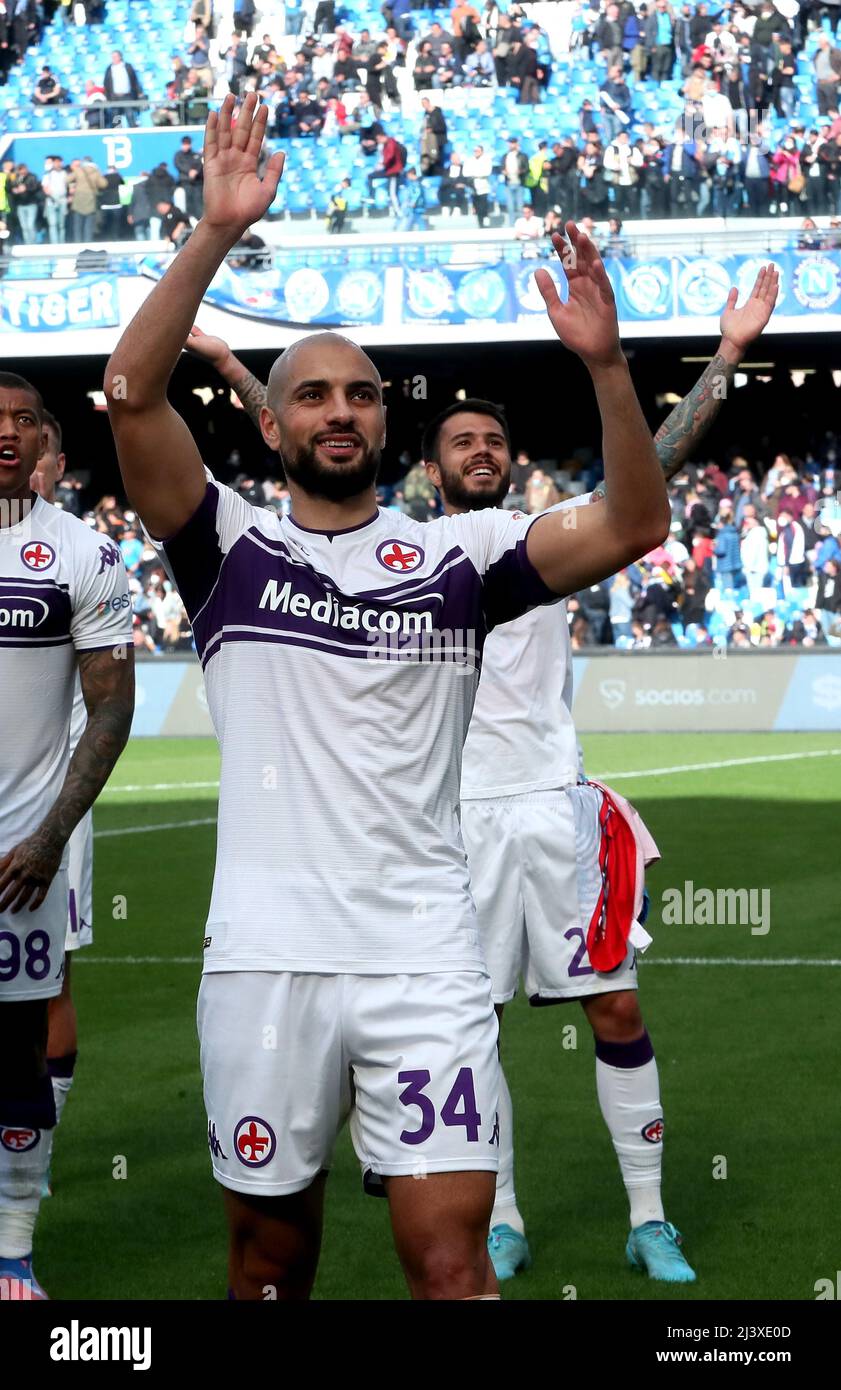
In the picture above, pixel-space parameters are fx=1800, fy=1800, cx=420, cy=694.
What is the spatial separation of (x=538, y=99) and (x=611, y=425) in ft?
98.4

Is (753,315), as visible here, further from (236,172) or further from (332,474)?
(236,172)

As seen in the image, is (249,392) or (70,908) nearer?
(249,392)

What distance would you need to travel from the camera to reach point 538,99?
31406mm

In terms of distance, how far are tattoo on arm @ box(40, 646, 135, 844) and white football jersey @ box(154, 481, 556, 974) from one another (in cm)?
135

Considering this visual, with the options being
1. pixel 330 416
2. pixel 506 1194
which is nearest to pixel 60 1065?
pixel 506 1194

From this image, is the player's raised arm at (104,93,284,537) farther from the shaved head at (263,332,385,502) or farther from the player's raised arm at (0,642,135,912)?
the player's raised arm at (0,642,135,912)

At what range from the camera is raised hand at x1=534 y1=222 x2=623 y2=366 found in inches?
126

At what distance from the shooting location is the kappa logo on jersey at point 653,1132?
521cm


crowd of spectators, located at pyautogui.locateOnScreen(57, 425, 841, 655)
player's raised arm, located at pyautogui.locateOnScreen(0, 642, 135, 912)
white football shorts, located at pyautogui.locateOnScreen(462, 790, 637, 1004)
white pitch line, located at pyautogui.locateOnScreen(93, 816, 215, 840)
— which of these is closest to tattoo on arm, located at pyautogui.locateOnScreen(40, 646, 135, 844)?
player's raised arm, located at pyautogui.locateOnScreen(0, 642, 135, 912)

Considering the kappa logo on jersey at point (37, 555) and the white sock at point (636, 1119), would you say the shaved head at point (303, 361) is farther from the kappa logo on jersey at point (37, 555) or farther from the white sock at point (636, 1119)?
the white sock at point (636, 1119)

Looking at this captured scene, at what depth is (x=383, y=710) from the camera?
3.37 meters
